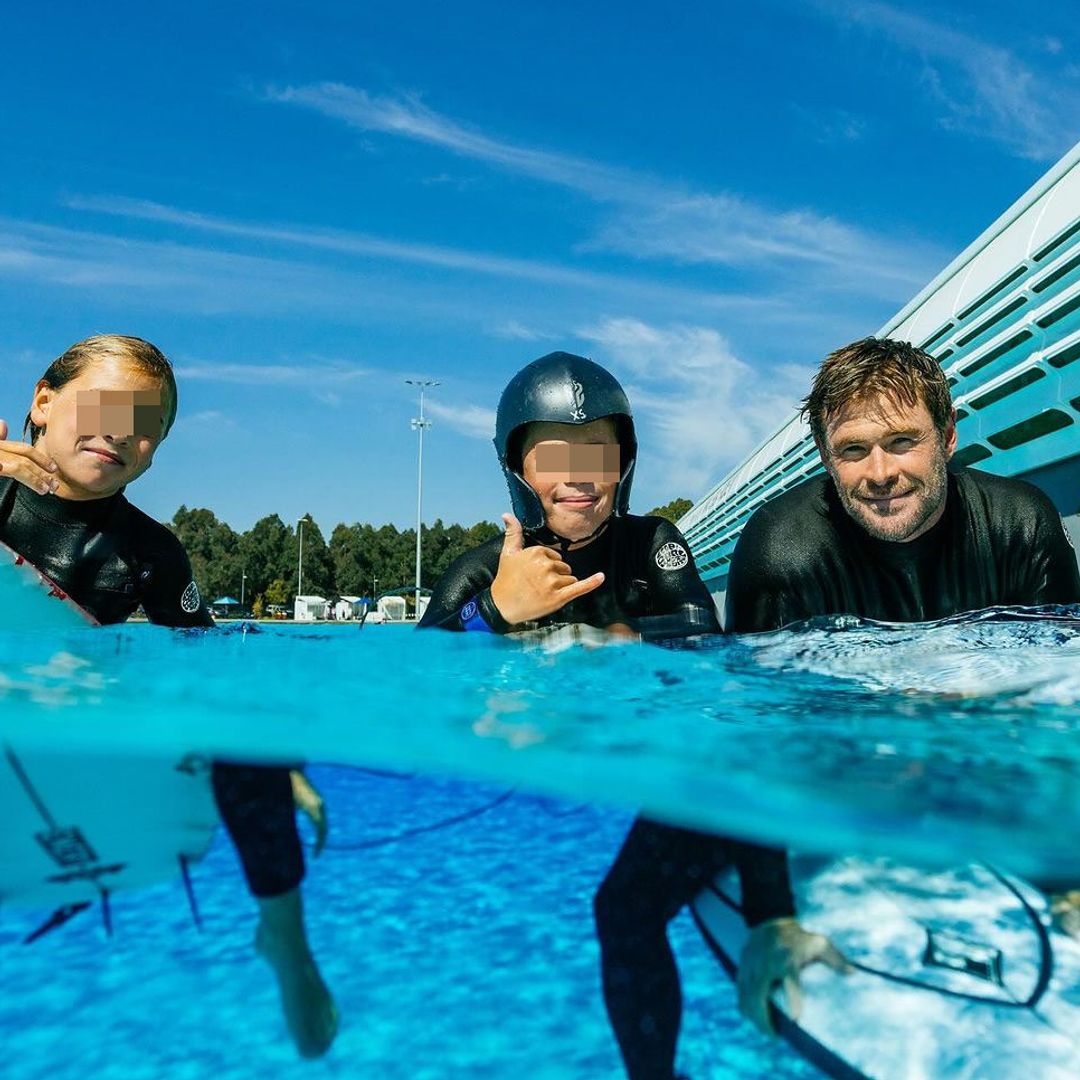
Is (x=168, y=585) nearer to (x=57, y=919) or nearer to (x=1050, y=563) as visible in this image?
(x=57, y=919)

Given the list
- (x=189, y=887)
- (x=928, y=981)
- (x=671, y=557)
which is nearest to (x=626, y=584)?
(x=671, y=557)

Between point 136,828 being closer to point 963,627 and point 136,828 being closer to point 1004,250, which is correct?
point 963,627

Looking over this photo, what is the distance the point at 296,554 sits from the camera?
79.8 metres

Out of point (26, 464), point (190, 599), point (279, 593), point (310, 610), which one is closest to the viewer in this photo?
point (26, 464)

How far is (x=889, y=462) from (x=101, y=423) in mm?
3056

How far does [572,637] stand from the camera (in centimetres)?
416

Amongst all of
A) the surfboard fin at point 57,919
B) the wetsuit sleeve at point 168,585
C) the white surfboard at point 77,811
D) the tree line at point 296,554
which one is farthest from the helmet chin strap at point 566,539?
the tree line at point 296,554

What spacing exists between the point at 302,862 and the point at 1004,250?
1449 centimetres

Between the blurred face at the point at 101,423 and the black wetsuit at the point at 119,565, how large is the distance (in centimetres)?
19

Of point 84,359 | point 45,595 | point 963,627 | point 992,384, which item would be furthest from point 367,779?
point 992,384

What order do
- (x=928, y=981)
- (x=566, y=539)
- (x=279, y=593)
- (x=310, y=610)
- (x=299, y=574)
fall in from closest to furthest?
(x=928, y=981) < (x=566, y=539) < (x=310, y=610) < (x=279, y=593) < (x=299, y=574)

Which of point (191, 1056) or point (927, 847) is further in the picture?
point (191, 1056)

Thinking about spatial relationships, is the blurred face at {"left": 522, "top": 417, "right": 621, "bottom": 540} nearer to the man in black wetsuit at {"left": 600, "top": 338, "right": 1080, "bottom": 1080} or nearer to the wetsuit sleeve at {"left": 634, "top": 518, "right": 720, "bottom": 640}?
the wetsuit sleeve at {"left": 634, "top": 518, "right": 720, "bottom": 640}

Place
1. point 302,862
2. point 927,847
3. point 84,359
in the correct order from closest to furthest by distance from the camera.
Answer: point 927,847 → point 302,862 → point 84,359
